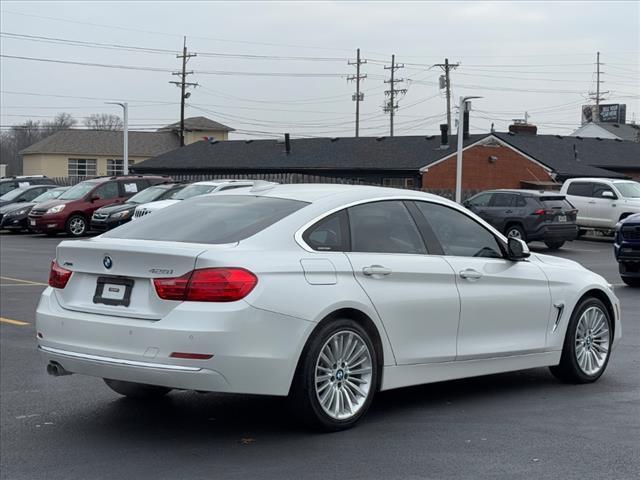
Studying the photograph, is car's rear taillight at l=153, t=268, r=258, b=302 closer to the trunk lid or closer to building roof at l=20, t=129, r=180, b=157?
the trunk lid

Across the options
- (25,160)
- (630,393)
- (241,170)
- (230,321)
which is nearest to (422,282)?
(230,321)

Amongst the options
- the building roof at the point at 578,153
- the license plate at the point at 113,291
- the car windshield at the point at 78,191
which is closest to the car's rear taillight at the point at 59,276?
the license plate at the point at 113,291

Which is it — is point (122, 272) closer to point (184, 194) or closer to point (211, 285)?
point (211, 285)

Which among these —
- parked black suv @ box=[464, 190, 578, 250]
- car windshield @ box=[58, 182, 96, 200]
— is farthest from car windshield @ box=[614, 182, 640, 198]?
car windshield @ box=[58, 182, 96, 200]

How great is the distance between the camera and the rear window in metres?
6.41

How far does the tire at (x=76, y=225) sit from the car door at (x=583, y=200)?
16.5 meters

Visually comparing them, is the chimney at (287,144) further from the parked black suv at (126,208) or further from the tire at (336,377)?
the tire at (336,377)

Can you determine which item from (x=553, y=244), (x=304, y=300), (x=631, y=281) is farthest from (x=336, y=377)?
(x=553, y=244)

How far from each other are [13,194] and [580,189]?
21467mm

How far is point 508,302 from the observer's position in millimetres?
7410

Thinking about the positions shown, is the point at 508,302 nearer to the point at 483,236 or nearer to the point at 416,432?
the point at 483,236

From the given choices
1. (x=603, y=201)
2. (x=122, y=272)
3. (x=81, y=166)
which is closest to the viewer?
(x=122, y=272)

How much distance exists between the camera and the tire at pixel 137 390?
7.22 metres

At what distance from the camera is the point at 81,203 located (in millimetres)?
33375
